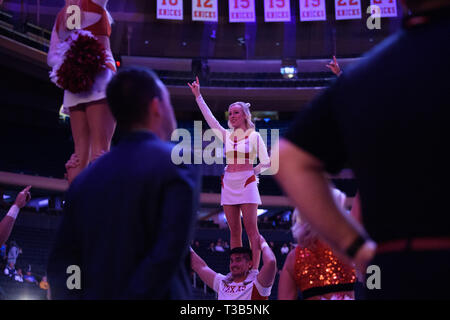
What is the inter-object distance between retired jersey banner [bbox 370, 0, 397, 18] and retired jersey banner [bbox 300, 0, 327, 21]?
162cm

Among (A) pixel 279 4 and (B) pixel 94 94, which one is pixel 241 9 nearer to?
(A) pixel 279 4

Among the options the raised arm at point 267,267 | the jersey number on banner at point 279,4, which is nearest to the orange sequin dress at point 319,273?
the raised arm at point 267,267

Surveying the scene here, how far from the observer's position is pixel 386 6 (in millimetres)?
14352

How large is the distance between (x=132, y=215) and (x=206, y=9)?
14.8 metres

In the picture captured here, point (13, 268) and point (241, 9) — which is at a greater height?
point (241, 9)

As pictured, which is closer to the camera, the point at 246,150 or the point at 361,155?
the point at 361,155

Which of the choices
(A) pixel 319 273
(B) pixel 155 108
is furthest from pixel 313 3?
(B) pixel 155 108

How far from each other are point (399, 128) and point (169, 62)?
19479 millimetres

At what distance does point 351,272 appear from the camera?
2688 mm

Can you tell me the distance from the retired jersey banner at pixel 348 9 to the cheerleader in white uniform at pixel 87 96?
508 inches

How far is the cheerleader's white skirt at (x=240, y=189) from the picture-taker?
4992 millimetres

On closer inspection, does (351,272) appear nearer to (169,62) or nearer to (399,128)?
(399,128)

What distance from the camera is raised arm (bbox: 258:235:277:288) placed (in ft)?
11.1
